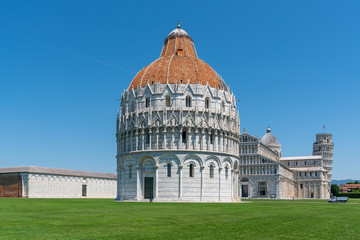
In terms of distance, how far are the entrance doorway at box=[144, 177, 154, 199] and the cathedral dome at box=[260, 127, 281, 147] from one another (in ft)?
343

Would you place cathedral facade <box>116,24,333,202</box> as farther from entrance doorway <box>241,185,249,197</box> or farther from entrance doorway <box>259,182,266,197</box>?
entrance doorway <box>241,185,249,197</box>

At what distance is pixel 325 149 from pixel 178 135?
12559 cm

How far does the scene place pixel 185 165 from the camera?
60.8 meters

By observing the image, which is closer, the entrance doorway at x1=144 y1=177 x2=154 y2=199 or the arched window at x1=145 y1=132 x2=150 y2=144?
the entrance doorway at x1=144 y1=177 x2=154 y2=199

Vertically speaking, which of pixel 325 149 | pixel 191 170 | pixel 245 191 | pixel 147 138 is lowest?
pixel 245 191

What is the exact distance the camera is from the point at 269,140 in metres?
160

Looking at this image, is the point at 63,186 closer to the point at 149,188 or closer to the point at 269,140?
the point at 149,188

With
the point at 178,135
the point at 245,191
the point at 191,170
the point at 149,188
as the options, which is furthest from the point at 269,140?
the point at 149,188

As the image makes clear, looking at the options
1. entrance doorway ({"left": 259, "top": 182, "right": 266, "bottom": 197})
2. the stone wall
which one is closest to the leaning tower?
entrance doorway ({"left": 259, "top": 182, "right": 266, "bottom": 197})

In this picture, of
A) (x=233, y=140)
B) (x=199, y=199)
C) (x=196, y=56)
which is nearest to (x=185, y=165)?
(x=199, y=199)

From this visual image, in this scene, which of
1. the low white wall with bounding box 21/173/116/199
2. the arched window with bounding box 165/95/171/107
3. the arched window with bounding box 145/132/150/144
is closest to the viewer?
the arched window with bounding box 145/132/150/144

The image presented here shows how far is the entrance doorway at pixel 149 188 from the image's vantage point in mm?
61969

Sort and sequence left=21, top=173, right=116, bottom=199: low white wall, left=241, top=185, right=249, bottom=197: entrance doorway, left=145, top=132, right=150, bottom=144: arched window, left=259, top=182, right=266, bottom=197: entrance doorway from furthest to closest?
left=241, top=185, right=249, bottom=197: entrance doorway → left=259, top=182, right=266, bottom=197: entrance doorway → left=21, top=173, right=116, bottom=199: low white wall → left=145, top=132, right=150, bottom=144: arched window

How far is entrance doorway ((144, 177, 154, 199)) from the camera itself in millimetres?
61969
